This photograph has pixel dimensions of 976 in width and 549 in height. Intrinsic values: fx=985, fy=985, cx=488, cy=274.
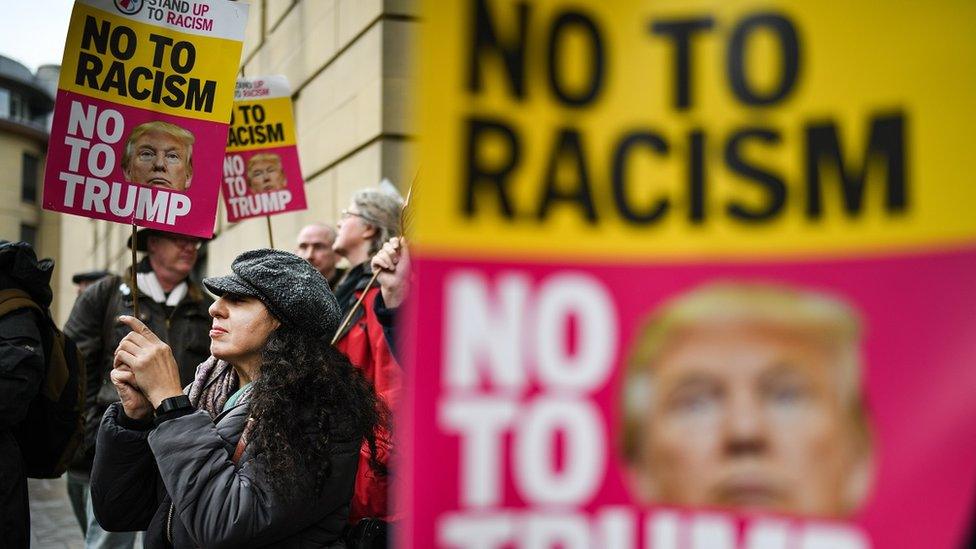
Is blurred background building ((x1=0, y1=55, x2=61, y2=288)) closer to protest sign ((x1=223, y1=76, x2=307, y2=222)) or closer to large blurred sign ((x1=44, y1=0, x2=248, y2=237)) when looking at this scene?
protest sign ((x1=223, y1=76, x2=307, y2=222))

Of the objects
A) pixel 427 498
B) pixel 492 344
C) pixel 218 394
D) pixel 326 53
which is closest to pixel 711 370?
pixel 492 344

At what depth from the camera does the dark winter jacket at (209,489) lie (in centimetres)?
221

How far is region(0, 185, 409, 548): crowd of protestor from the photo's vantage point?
2230mm

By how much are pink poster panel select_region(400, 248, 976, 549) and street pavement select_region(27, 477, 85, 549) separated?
575cm

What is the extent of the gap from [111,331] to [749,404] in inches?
159

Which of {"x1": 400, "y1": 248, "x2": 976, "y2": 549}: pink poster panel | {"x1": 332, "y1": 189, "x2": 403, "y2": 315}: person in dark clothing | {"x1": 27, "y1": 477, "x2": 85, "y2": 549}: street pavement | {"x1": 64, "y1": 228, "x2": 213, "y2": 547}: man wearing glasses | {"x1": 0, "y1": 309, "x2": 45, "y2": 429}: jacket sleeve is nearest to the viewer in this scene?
{"x1": 400, "y1": 248, "x2": 976, "y2": 549}: pink poster panel

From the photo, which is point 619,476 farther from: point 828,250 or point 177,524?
point 177,524

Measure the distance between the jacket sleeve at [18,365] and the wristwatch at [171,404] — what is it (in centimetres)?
96

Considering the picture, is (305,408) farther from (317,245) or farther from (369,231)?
(317,245)

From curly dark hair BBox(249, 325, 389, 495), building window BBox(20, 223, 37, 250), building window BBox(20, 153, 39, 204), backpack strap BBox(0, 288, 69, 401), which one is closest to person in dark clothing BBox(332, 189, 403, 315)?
backpack strap BBox(0, 288, 69, 401)

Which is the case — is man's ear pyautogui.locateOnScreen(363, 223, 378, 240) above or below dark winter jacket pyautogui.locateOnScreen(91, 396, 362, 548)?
above

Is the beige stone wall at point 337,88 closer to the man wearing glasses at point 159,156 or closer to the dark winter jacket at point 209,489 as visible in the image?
the man wearing glasses at point 159,156

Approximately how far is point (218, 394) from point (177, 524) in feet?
1.56

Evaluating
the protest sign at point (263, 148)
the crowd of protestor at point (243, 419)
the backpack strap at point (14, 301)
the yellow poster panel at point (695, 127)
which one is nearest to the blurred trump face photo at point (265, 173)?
the protest sign at point (263, 148)
